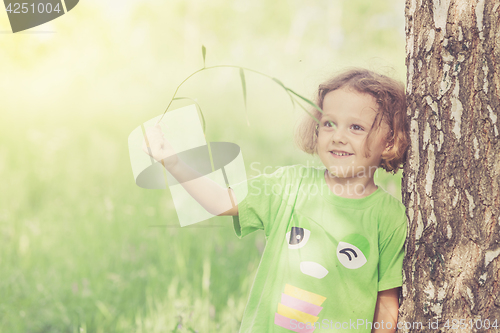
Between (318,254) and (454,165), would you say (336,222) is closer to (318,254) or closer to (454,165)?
(318,254)

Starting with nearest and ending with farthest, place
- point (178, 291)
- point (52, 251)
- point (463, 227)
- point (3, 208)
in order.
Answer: point (463, 227) < point (178, 291) < point (52, 251) < point (3, 208)

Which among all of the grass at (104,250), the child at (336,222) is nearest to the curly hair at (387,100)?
the child at (336,222)

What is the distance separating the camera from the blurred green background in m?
1.98

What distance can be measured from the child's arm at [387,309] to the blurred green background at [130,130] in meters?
0.71

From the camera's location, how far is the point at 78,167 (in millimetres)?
2908

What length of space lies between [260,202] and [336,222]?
27cm

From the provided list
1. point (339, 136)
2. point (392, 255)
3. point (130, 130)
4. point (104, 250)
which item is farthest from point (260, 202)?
point (130, 130)

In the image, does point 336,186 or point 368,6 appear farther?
point 368,6

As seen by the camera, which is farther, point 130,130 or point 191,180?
point 130,130

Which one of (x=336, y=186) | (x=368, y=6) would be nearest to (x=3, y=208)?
(x=336, y=186)

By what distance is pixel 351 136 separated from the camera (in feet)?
4.47

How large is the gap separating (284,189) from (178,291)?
962 mm

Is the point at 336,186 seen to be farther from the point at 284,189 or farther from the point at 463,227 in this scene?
the point at 463,227

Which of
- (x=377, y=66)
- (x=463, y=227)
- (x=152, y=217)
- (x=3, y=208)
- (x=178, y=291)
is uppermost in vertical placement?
(x=377, y=66)
